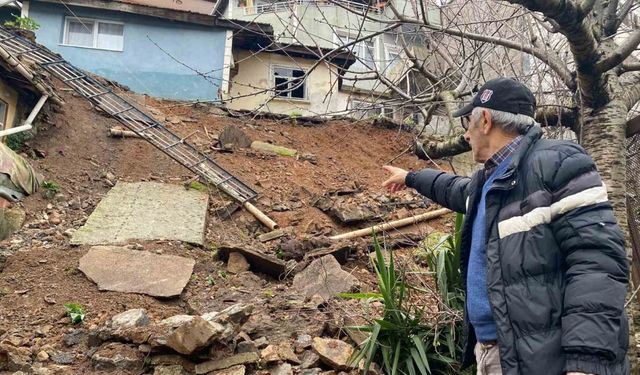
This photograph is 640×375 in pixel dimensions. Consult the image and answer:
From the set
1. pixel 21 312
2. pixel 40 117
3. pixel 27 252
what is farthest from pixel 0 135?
pixel 21 312

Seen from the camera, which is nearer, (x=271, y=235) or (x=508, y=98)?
(x=508, y=98)

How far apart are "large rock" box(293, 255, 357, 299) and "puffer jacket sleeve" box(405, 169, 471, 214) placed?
2.00 meters

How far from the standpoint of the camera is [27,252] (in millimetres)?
5430

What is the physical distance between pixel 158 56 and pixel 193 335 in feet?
40.6

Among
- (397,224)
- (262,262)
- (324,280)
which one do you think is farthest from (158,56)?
(324,280)

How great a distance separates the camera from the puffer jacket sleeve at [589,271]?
1620mm

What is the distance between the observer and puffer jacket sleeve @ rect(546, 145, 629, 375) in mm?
1620

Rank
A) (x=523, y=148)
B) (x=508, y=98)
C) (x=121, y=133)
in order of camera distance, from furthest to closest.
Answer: (x=121, y=133)
(x=508, y=98)
(x=523, y=148)

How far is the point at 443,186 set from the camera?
2730 millimetres

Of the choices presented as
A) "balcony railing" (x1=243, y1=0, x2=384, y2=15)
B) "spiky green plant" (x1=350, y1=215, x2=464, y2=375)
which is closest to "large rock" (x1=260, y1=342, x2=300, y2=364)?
"spiky green plant" (x1=350, y1=215, x2=464, y2=375)

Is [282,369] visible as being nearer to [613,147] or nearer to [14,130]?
[613,147]

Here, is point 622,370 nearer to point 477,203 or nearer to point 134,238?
point 477,203

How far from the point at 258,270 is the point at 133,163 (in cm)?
457

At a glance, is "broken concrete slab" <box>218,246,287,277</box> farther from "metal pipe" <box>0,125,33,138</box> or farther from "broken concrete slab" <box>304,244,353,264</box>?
"metal pipe" <box>0,125,33,138</box>
